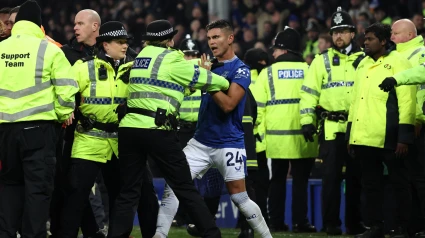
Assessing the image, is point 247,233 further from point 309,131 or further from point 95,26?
point 95,26

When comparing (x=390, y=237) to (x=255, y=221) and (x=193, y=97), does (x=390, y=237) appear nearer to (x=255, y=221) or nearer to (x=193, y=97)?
(x=255, y=221)

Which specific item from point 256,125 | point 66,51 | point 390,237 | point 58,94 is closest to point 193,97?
point 256,125

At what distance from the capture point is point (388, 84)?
9789 millimetres

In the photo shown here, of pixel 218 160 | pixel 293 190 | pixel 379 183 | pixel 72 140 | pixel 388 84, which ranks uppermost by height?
pixel 388 84

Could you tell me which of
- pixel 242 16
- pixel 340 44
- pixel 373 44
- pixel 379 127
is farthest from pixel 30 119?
pixel 242 16

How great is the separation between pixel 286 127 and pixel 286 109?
23 centimetres

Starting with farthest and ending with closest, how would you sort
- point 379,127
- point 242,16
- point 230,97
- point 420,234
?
point 242,16
point 420,234
point 379,127
point 230,97

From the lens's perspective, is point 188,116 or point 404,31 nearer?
point 404,31

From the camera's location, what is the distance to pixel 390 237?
432 inches

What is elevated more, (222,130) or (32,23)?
(32,23)

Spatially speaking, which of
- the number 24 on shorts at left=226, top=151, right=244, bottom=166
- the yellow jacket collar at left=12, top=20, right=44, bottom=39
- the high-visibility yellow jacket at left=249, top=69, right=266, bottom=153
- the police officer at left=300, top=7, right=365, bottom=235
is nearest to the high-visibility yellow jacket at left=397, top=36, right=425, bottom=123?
the police officer at left=300, top=7, right=365, bottom=235

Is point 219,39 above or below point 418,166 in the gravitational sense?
above

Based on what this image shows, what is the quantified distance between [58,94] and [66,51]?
6.25ft

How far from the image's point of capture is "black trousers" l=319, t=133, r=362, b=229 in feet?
39.3
